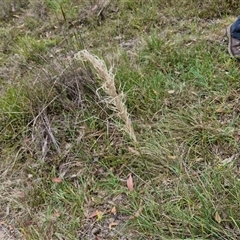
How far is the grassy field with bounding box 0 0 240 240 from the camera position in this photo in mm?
1803

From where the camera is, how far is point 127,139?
2273 mm

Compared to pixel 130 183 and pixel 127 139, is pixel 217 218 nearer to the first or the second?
pixel 130 183

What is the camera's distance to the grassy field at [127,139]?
5.91 feet

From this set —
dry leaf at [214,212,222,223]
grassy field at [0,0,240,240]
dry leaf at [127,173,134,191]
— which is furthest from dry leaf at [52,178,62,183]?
dry leaf at [214,212,222,223]

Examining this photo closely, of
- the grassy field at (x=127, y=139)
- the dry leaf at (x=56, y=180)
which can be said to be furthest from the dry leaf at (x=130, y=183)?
the dry leaf at (x=56, y=180)

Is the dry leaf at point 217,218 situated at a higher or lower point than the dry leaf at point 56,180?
lower

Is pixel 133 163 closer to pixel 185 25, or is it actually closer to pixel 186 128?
pixel 186 128

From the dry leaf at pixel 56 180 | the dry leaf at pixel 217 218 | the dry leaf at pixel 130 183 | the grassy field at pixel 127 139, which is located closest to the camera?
the dry leaf at pixel 217 218

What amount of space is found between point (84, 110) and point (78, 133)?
6.6 inches

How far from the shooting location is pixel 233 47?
110 inches

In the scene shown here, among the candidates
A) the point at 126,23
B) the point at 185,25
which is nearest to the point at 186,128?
the point at 185,25

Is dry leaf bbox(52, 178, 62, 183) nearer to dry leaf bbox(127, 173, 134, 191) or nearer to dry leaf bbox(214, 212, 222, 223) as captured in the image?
dry leaf bbox(127, 173, 134, 191)

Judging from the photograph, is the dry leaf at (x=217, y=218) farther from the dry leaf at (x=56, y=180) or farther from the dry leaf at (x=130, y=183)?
the dry leaf at (x=56, y=180)

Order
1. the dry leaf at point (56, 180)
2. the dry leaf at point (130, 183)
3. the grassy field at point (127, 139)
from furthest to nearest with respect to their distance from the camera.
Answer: the dry leaf at point (56, 180) < the dry leaf at point (130, 183) < the grassy field at point (127, 139)
